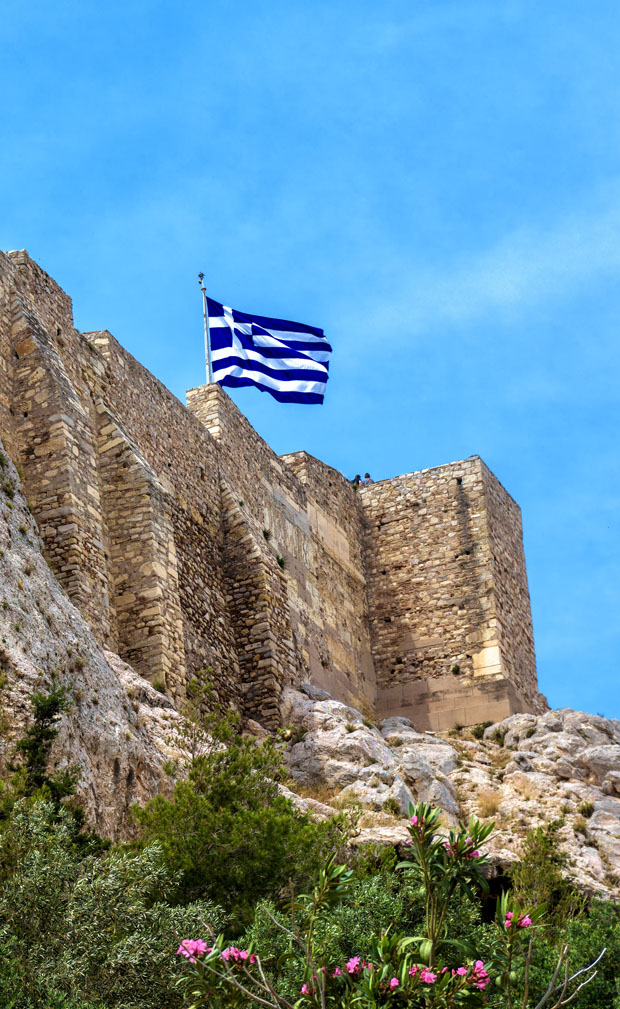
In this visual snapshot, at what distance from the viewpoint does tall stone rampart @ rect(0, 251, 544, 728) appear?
2041 cm

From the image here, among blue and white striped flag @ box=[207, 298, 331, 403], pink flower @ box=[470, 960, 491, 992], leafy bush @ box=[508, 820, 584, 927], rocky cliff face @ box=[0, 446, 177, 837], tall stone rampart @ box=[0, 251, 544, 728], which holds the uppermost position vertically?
blue and white striped flag @ box=[207, 298, 331, 403]

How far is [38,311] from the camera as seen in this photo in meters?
21.4

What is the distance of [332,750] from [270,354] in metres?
9.95

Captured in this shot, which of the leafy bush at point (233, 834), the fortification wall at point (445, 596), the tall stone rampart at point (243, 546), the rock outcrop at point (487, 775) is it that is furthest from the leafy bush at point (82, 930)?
the fortification wall at point (445, 596)

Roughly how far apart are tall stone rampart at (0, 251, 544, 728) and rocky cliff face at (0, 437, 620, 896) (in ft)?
4.54

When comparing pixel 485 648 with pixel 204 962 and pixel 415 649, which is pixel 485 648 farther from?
pixel 204 962

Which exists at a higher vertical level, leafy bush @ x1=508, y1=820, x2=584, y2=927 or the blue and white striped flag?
the blue and white striped flag

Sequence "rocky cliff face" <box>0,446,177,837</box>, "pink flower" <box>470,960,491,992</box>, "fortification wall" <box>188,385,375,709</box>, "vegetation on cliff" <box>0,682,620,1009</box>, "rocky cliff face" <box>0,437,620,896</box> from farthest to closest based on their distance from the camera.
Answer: "fortification wall" <box>188,385,375,709</box> < "rocky cliff face" <box>0,437,620,896</box> < "rocky cliff face" <box>0,446,177,837</box> < "vegetation on cliff" <box>0,682,620,1009</box> < "pink flower" <box>470,960,491,992</box>

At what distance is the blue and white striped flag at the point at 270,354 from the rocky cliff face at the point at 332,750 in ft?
21.8

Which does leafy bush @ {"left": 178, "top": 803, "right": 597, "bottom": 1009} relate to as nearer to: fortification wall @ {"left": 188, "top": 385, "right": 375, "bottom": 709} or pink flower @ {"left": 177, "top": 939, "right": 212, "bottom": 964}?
pink flower @ {"left": 177, "top": 939, "right": 212, "bottom": 964}

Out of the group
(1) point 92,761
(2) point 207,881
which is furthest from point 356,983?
(1) point 92,761

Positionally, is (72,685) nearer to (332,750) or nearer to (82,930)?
(82,930)

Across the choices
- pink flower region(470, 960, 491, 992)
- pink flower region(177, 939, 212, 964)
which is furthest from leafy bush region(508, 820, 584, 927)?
pink flower region(177, 939, 212, 964)

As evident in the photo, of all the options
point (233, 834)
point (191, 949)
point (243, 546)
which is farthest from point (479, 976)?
point (243, 546)
